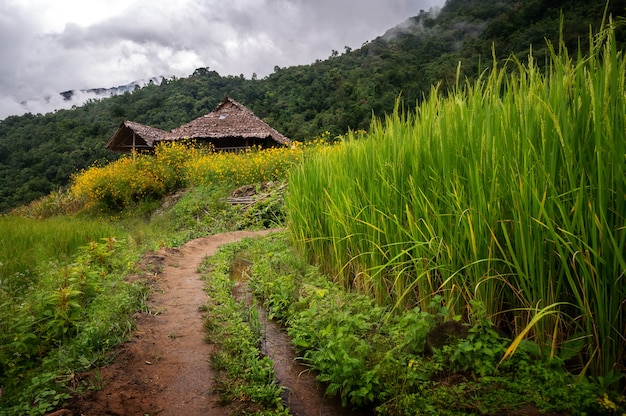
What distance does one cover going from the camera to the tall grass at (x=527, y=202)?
1621 mm

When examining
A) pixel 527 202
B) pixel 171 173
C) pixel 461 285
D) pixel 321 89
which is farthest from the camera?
pixel 321 89

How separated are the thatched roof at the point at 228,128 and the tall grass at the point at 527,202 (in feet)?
56.7

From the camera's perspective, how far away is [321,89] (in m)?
31.7

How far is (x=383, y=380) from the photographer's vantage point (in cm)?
207

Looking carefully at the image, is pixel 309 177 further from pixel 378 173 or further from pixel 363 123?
pixel 363 123

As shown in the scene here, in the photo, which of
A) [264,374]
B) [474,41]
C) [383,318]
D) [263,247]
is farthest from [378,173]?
[474,41]

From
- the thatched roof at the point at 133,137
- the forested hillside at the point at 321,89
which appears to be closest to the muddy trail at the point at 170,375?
the forested hillside at the point at 321,89

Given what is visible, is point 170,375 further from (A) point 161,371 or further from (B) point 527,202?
(B) point 527,202

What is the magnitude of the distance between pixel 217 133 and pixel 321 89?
556 inches

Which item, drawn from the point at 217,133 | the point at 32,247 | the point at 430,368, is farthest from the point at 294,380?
the point at 217,133

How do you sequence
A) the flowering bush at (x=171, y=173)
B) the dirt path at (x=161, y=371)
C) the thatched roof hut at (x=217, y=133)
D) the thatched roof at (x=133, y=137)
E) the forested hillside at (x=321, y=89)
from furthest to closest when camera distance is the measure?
the forested hillside at (x=321, y=89)
the thatched roof hut at (x=217, y=133)
the thatched roof at (x=133, y=137)
the flowering bush at (x=171, y=173)
the dirt path at (x=161, y=371)

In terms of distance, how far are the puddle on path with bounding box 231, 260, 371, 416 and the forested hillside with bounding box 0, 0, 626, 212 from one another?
52.2ft

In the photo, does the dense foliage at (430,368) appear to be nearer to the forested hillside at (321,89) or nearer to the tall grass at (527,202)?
the tall grass at (527,202)

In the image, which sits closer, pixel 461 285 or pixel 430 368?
pixel 430 368
